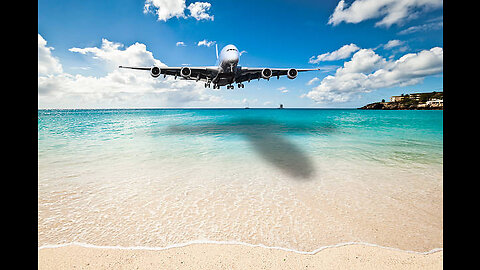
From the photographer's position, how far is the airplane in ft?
69.5

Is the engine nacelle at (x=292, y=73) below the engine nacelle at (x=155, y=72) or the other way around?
the other way around

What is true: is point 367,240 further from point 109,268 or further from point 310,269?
point 109,268

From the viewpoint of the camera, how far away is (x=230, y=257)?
357 centimetres

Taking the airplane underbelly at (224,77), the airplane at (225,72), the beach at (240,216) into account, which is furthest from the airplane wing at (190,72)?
the beach at (240,216)

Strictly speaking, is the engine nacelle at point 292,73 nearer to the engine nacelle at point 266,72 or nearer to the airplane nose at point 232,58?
the engine nacelle at point 266,72

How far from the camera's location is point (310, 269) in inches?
130

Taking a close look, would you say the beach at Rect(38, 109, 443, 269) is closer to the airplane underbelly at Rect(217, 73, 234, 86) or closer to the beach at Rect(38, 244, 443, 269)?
the beach at Rect(38, 244, 443, 269)

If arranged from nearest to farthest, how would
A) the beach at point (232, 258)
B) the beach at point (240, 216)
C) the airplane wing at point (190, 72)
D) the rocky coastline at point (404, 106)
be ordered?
1. the beach at point (232, 258)
2. the beach at point (240, 216)
3. the airplane wing at point (190, 72)
4. the rocky coastline at point (404, 106)

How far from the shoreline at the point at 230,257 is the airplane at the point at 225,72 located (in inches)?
764

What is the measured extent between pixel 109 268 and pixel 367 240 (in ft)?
16.1

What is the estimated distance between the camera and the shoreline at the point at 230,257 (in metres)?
3.38

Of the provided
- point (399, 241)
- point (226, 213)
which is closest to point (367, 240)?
point (399, 241)

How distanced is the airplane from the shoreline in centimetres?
1942
